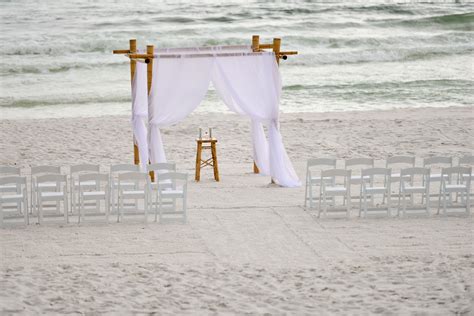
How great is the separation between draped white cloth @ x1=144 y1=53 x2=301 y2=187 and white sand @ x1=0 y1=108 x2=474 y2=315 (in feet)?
2.34

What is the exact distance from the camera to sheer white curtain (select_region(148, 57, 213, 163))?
577 inches

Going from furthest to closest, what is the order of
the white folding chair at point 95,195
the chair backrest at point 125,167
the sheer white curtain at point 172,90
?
the sheer white curtain at point 172,90 → the chair backrest at point 125,167 → the white folding chair at point 95,195

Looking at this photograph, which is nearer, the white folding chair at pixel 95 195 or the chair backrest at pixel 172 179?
the white folding chair at pixel 95 195

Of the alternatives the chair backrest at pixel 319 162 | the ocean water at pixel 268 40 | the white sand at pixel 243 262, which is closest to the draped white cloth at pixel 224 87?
the white sand at pixel 243 262

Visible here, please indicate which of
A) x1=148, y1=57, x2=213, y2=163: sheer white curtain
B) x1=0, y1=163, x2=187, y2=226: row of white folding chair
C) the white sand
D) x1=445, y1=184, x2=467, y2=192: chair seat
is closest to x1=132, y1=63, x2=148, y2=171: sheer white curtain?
x1=148, y1=57, x2=213, y2=163: sheer white curtain

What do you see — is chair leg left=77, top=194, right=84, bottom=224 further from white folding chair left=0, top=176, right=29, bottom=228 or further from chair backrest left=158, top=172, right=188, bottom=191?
chair backrest left=158, top=172, right=188, bottom=191

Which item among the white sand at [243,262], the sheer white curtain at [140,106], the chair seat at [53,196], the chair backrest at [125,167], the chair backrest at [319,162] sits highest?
the sheer white curtain at [140,106]

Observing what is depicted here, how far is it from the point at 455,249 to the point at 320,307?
280 centimetres

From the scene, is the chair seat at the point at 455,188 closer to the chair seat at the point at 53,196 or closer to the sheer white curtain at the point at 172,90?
the sheer white curtain at the point at 172,90

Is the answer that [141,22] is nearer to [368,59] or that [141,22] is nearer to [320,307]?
[368,59]

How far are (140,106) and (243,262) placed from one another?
584 cm

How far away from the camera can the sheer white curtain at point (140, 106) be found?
1567 cm

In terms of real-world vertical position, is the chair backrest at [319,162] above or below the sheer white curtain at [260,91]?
below

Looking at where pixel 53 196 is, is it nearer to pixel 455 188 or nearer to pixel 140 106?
pixel 140 106
